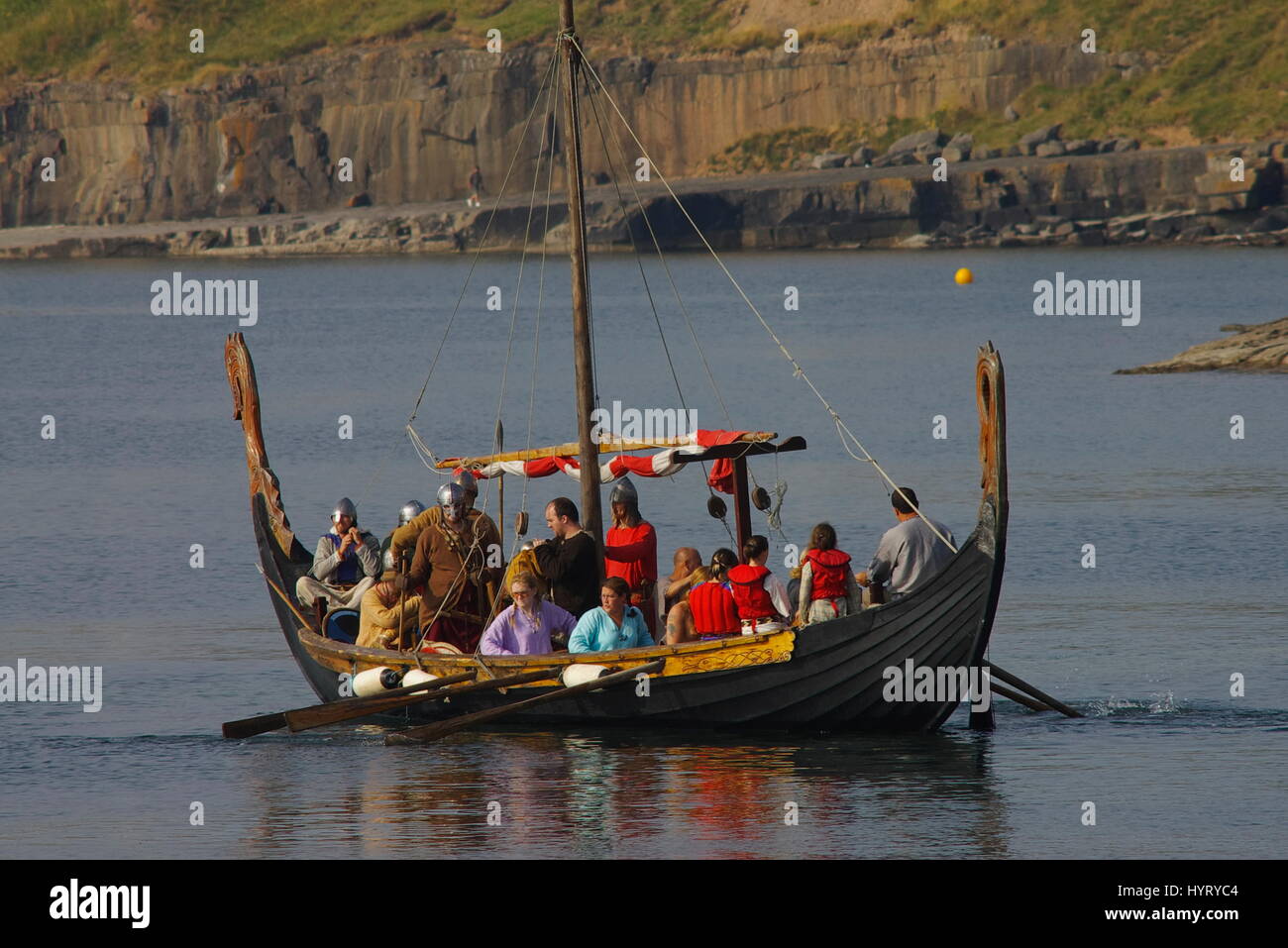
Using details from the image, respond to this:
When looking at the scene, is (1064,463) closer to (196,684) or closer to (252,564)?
(252,564)

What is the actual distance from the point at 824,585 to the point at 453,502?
12.3 ft

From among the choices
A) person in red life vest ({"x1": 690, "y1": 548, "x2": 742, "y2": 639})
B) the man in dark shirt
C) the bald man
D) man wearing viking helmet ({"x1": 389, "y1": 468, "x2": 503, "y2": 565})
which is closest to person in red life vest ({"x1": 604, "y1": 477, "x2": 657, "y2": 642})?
the bald man

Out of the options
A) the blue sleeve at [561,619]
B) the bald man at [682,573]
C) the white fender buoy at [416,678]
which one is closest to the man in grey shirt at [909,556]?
the bald man at [682,573]

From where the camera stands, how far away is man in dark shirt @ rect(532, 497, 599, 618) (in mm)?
20578

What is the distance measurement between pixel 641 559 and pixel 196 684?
7.63m

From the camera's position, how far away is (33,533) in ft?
132

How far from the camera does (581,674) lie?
20109 mm

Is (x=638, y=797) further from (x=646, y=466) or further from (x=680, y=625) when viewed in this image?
(x=646, y=466)

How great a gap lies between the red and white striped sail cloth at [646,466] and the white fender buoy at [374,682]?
2559 millimetres

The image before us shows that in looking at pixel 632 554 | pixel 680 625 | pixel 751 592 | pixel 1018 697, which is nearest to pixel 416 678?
pixel 632 554

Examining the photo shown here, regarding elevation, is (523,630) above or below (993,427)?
below

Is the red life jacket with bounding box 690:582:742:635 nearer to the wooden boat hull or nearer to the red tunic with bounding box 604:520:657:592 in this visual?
the wooden boat hull

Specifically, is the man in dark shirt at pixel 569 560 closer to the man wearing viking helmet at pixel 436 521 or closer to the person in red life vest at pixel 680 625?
the man wearing viking helmet at pixel 436 521

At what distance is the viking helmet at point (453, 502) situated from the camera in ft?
67.3
